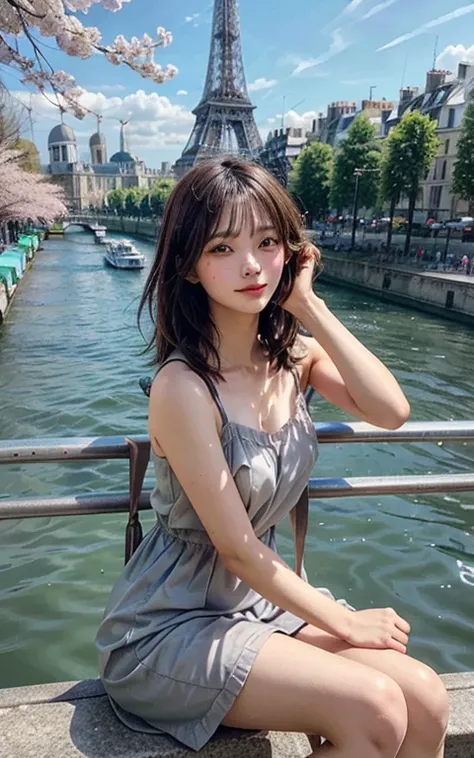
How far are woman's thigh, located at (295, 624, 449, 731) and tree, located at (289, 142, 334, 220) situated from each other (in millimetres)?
37400

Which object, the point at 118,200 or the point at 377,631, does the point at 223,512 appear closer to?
the point at 377,631

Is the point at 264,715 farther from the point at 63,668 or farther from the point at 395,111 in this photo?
the point at 395,111

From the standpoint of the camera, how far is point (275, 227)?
146cm

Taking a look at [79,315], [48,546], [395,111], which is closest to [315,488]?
[48,546]

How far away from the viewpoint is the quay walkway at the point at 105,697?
1312 mm

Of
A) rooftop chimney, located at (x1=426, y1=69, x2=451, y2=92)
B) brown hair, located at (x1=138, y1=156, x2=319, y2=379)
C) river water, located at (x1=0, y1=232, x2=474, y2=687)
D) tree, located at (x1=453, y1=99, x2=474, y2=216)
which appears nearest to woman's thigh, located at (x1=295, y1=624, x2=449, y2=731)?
brown hair, located at (x1=138, y1=156, x2=319, y2=379)

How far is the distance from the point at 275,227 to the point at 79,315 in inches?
822

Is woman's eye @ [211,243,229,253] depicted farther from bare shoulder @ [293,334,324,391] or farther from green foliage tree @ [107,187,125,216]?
green foliage tree @ [107,187,125,216]

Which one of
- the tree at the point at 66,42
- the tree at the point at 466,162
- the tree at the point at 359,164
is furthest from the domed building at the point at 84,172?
the tree at the point at 66,42

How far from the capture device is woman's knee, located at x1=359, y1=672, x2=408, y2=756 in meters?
1.17

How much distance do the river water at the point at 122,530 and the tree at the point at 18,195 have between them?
13747 millimetres

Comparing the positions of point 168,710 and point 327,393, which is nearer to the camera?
point 168,710

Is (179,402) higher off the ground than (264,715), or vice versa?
(179,402)

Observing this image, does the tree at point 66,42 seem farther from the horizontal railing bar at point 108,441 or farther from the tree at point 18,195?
the tree at point 18,195
